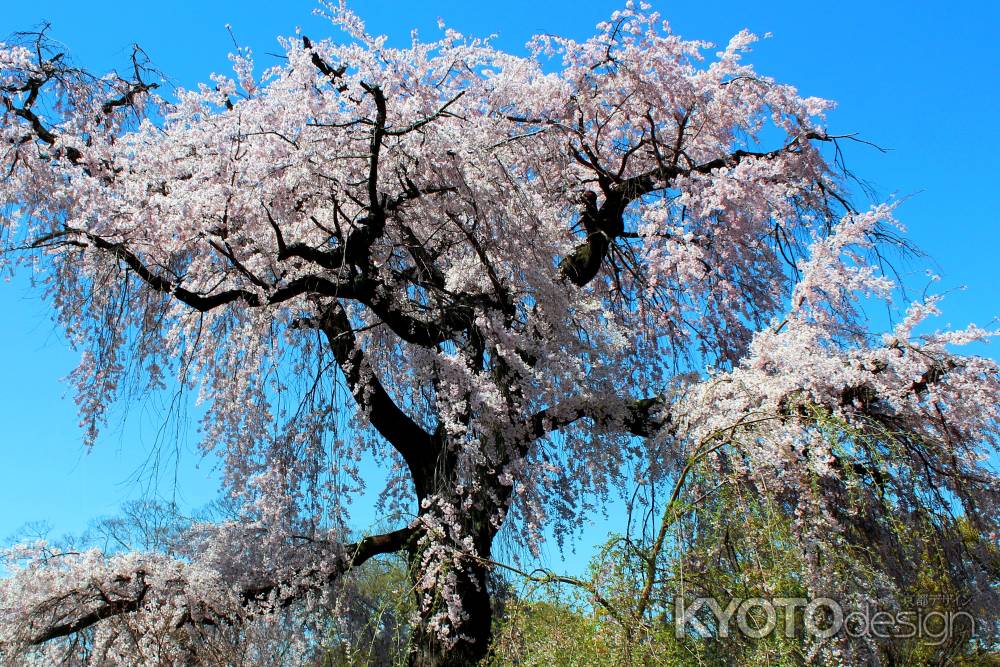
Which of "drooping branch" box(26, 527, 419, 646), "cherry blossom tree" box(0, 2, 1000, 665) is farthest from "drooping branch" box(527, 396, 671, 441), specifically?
"drooping branch" box(26, 527, 419, 646)

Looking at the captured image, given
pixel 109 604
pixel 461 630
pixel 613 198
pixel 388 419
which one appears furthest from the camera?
pixel 613 198

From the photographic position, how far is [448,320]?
6008mm

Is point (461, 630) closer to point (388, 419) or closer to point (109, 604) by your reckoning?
point (388, 419)

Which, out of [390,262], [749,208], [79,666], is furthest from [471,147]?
[79,666]

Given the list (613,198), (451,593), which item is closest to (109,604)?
(451,593)

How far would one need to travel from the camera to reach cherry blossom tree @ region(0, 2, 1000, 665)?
16.8ft

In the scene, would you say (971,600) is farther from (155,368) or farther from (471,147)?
(155,368)

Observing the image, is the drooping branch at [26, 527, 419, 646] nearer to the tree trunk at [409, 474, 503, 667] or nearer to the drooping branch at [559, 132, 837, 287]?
the tree trunk at [409, 474, 503, 667]

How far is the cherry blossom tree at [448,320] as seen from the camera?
512 centimetres

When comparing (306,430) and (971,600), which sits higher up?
(306,430)

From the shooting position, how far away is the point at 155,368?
659 centimetres

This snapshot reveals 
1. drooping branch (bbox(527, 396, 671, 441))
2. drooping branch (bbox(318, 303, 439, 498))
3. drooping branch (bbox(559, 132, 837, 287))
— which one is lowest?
drooping branch (bbox(527, 396, 671, 441))

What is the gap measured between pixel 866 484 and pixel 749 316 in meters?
3.01

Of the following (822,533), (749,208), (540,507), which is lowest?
(822,533)
